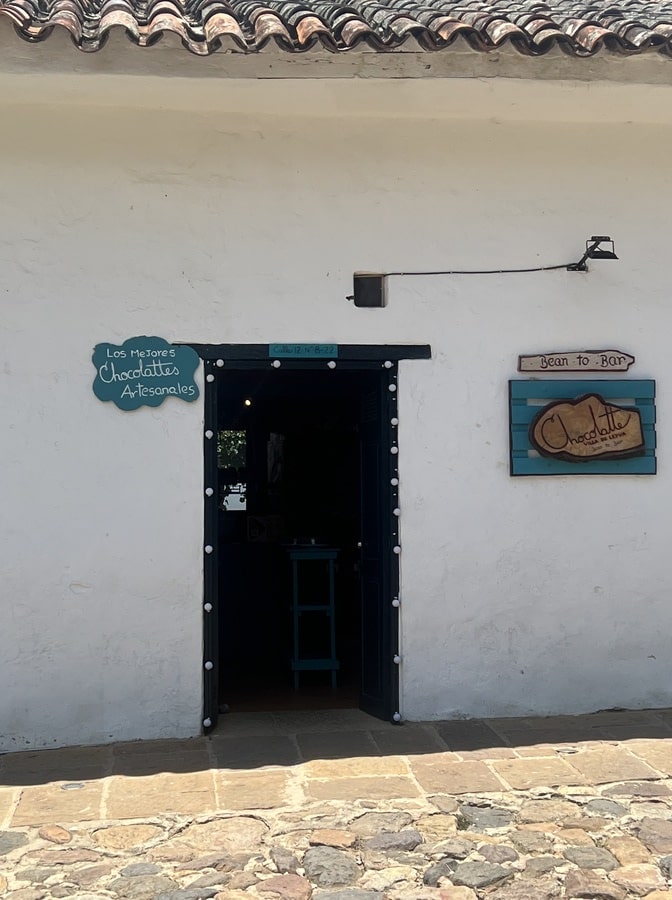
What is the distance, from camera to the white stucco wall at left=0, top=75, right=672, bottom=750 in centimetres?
502

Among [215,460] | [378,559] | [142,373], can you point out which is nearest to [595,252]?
[378,559]

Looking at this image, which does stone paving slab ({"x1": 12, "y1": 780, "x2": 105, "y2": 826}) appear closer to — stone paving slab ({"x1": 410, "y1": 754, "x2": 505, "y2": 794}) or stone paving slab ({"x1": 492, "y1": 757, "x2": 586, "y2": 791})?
stone paving slab ({"x1": 410, "y1": 754, "x2": 505, "y2": 794})

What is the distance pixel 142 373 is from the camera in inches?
200

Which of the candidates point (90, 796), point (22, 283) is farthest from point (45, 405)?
point (90, 796)

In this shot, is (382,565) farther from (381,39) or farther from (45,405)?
(381,39)

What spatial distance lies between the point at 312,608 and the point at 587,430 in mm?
2407

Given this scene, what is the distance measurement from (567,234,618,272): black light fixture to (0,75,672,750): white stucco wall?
65 mm

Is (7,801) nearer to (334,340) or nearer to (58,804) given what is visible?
(58,804)

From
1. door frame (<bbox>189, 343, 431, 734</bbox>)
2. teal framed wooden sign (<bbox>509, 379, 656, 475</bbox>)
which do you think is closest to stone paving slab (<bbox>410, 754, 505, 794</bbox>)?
door frame (<bbox>189, 343, 431, 734</bbox>)

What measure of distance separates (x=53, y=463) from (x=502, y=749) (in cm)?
293

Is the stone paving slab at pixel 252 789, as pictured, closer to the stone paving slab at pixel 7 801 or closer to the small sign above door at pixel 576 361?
the stone paving slab at pixel 7 801

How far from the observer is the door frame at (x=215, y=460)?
16.8 feet

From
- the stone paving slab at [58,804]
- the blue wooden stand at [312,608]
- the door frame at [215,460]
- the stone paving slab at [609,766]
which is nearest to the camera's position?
the stone paving slab at [58,804]

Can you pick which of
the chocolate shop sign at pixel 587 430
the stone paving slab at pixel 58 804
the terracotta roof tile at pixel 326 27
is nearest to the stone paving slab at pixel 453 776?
the stone paving slab at pixel 58 804
